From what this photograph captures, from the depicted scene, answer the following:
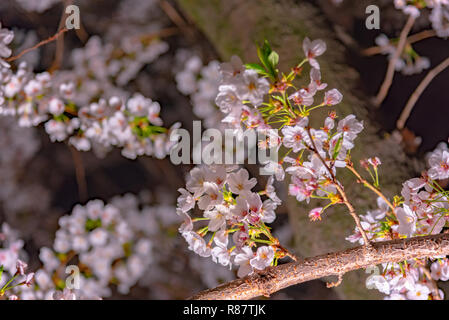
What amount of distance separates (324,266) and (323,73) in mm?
718

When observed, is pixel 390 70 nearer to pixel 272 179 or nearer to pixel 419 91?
pixel 419 91

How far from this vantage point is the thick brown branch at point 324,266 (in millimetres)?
805

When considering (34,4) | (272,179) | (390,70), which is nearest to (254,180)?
(272,179)

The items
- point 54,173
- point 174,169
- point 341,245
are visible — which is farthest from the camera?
point 54,173

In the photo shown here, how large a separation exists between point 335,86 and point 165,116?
1310mm

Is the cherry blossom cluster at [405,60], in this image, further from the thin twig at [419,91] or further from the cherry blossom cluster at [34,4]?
the cherry blossom cluster at [34,4]

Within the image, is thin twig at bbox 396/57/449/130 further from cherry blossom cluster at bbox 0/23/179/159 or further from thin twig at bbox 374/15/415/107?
cherry blossom cluster at bbox 0/23/179/159

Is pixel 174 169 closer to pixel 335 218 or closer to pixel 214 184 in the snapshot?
pixel 335 218

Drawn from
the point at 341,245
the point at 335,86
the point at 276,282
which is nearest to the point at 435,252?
the point at 276,282

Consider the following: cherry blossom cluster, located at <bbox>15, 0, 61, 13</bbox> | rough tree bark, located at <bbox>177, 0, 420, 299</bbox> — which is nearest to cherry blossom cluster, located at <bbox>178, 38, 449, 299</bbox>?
rough tree bark, located at <bbox>177, 0, 420, 299</bbox>

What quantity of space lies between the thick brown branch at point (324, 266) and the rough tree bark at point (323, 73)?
354 millimetres

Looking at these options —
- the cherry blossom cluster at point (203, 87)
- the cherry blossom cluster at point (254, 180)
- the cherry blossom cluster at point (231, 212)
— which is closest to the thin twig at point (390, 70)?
the cherry blossom cluster at point (203, 87)

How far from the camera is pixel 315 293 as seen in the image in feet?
7.22

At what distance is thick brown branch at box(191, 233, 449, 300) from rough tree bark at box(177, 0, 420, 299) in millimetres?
354
